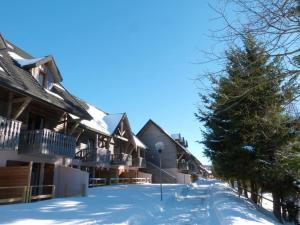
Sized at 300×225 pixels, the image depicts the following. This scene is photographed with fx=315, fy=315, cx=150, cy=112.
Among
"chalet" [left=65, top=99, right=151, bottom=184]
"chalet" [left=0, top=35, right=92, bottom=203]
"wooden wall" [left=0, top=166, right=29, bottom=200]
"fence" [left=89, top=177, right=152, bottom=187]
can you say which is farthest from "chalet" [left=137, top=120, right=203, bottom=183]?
"wooden wall" [left=0, top=166, right=29, bottom=200]

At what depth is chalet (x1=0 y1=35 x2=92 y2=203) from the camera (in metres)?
14.7

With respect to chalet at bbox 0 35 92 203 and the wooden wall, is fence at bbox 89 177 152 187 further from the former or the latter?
the wooden wall

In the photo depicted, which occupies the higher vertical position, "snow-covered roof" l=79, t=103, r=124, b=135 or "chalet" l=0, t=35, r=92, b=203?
"snow-covered roof" l=79, t=103, r=124, b=135

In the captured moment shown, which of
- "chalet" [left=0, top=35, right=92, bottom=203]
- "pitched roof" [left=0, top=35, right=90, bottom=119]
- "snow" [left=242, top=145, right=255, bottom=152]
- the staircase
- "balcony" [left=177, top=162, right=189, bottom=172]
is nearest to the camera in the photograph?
"pitched roof" [left=0, top=35, right=90, bottom=119]

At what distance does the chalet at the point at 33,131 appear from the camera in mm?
14711

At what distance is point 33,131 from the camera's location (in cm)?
1627

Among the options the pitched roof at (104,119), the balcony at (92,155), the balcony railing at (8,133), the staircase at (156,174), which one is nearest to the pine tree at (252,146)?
the balcony railing at (8,133)

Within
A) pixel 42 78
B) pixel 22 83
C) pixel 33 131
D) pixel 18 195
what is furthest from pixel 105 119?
pixel 18 195

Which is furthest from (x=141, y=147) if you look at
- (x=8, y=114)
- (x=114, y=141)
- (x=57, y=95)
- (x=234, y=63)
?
(x=234, y=63)

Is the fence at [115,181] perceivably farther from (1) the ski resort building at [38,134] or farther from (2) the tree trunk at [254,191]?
(2) the tree trunk at [254,191]

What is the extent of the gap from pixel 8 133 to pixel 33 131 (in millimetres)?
2109

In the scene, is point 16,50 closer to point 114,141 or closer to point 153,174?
point 114,141

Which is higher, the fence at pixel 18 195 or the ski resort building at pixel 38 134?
the ski resort building at pixel 38 134

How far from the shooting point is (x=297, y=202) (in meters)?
21.0
